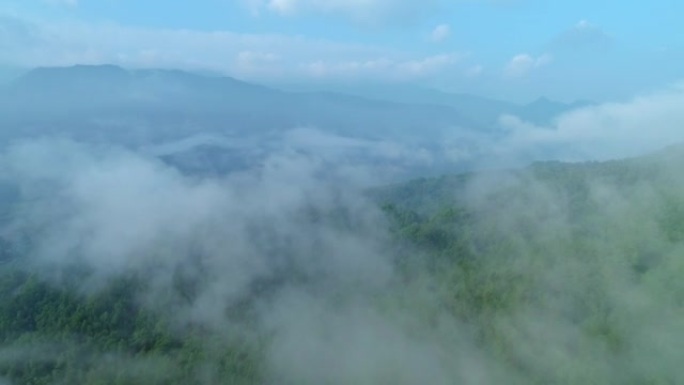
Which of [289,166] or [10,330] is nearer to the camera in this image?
[10,330]

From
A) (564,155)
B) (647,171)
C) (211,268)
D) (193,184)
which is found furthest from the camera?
(564,155)

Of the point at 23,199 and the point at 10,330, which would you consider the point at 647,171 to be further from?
the point at 23,199

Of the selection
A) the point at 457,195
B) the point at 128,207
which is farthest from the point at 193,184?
the point at 457,195

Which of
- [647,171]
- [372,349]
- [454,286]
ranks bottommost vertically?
[372,349]

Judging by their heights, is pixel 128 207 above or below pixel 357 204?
below

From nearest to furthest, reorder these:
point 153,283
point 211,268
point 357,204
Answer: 1. point 153,283
2. point 211,268
3. point 357,204

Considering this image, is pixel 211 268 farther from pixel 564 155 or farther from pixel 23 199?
pixel 564 155
